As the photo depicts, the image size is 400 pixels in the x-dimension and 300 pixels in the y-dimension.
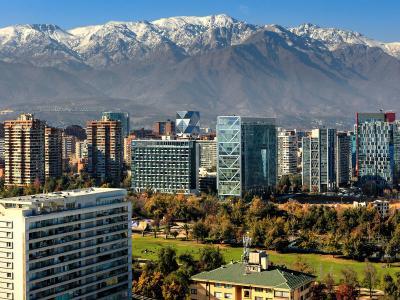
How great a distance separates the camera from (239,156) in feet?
241

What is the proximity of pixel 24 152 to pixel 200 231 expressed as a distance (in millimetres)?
33087

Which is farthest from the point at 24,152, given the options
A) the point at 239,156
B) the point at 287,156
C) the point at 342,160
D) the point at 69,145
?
the point at 69,145

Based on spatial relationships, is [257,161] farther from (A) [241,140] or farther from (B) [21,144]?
(B) [21,144]

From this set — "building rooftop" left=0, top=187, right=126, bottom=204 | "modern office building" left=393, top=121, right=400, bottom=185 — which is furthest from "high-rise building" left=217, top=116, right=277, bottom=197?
"building rooftop" left=0, top=187, right=126, bottom=204

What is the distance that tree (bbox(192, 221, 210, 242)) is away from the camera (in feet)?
178

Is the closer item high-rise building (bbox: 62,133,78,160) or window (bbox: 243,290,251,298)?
window (bbox: 243,290,251,298)

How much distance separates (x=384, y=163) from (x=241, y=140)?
22.3m

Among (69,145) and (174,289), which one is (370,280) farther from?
(69,145)

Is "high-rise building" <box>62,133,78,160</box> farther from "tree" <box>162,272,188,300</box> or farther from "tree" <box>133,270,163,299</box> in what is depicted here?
"tree" <box>162,272,188,300</box>

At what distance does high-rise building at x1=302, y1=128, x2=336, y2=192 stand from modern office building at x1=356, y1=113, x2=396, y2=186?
3.28 m

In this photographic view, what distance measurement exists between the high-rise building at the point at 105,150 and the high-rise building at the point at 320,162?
2177 cm

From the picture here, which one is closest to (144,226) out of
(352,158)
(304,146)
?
(304,146)

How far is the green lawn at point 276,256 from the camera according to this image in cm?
4462

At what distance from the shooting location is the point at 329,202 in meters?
76.1
